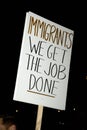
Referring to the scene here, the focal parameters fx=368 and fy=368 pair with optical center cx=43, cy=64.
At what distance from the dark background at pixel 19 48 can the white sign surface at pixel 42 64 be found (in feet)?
7.93

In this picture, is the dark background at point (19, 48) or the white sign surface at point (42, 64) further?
the dark background at point (19, 48)

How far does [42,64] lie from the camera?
3012 millimetres

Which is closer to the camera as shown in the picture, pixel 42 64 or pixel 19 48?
pixel 42 64

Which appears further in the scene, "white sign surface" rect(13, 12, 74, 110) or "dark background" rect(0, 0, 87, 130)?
"dark background" rect(0, 0, 87, 130)

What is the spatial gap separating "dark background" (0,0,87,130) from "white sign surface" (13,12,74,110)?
242 cm

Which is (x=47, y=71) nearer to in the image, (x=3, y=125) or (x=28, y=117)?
(x=3, y=125)

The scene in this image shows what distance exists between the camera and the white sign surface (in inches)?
114

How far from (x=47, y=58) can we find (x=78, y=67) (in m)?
8.58

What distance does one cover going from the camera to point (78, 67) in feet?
37.9

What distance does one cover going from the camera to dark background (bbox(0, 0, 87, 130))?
6.40m

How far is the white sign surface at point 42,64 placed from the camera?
9.50ft

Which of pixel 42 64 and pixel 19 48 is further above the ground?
pixel 19 48

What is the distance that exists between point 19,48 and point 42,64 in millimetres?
9249

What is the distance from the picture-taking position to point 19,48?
40.1 feet
